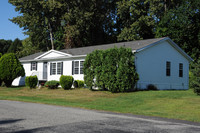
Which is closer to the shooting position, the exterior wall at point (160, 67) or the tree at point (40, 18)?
the exterior wall at point (160, 67)

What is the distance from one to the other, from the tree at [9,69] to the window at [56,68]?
A: 4123mm

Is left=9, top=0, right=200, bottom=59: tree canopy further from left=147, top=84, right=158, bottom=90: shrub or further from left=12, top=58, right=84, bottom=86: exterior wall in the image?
left=147, top=84, right=158, bottom=90: shrub

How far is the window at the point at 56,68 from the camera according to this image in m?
30.1

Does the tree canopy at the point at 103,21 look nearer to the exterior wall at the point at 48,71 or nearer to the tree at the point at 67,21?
the tree at the point at 67,21

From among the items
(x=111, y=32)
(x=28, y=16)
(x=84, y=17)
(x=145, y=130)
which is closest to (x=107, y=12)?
(x=111, y=32)

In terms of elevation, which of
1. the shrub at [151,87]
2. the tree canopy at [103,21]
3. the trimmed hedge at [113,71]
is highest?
the tree canopy at [103,21]

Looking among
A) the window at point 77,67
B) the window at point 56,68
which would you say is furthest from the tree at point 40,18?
the window at point 77,67

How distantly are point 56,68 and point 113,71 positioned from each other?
10.7 m

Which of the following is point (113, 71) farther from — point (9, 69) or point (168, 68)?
point (9, 69)

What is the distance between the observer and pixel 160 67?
26125mm

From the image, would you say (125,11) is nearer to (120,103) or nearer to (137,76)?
(137,76)

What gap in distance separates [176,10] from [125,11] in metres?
9.87

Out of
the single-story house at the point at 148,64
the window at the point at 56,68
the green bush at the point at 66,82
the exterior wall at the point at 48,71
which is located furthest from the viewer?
the window at the point at 56,68

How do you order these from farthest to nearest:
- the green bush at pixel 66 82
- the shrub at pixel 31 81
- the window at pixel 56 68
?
the window at pixel 56 68 < the shrub at pixel 31 81 < the green bush at pixel 66 82
